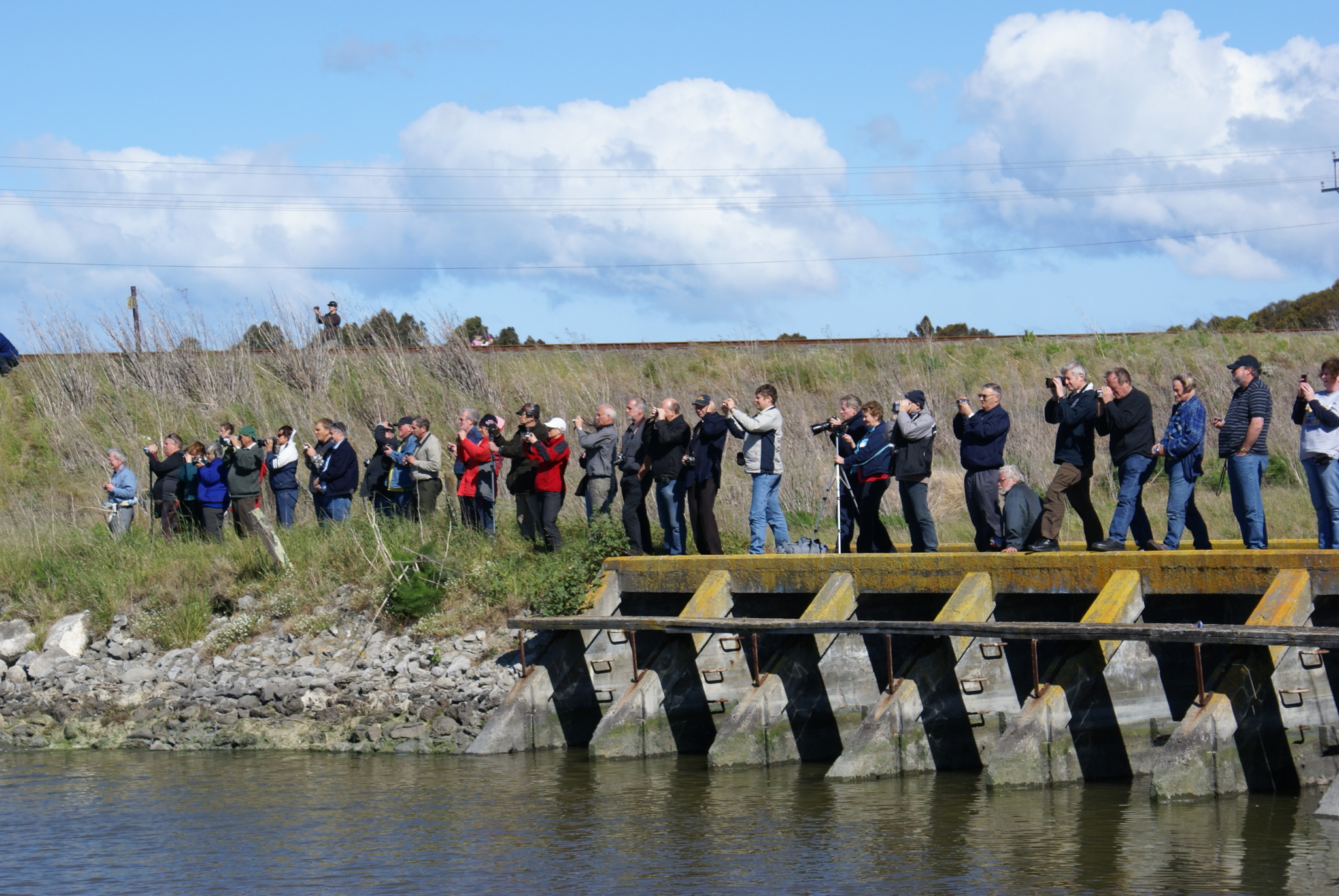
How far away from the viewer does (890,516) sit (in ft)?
62.3

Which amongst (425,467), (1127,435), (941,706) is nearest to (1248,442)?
(1127,435)

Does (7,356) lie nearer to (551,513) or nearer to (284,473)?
(284,473)

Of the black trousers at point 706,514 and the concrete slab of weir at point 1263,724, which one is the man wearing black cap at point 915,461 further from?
the concrete slab of weir at point 1263,724

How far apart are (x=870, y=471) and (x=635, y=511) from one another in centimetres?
272

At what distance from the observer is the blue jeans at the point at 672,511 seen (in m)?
14.6

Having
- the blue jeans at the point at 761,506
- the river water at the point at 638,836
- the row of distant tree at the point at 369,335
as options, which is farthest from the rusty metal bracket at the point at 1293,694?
the row of distant tree at the point at 369,335

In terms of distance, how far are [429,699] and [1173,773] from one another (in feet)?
24.0

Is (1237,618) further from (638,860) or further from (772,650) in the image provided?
(638,860)

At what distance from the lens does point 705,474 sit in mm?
14289

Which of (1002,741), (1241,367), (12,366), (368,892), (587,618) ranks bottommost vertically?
(368,892)

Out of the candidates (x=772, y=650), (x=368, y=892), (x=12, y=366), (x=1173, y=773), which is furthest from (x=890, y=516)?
(x=12, y=366)

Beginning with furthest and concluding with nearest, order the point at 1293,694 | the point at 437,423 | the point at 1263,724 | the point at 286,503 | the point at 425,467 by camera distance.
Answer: the point at 437,423, the point at 286,503, the point at 425,467, the point at 1263,724, the point at 1293,694

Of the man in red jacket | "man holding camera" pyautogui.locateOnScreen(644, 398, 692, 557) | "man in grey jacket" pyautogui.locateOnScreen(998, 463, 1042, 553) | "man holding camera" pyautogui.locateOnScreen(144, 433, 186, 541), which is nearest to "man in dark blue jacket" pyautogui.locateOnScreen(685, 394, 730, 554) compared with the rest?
"man holding camera" pyautogui.locateOnScreen(644, 398, 692, 557)

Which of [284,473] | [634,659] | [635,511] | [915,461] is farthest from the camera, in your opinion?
[284,473]
